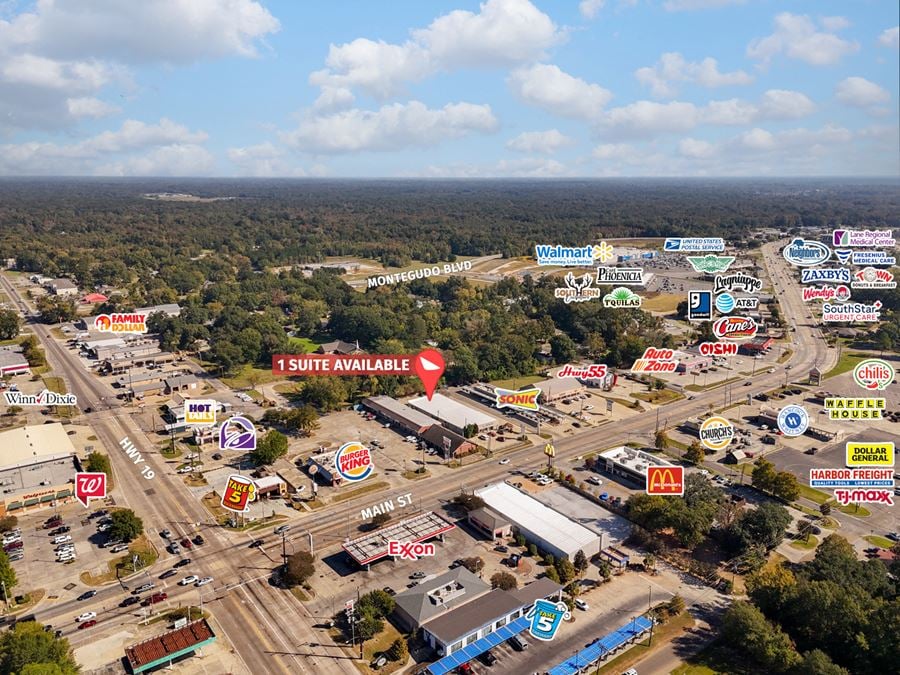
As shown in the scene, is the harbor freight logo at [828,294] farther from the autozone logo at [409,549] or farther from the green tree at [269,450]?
the green tree at [269,450]

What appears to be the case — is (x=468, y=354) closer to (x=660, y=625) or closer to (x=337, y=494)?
(x=337, y=494)

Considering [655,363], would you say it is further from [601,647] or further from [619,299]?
[601,647]

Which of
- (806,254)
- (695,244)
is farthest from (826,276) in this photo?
(695,244)

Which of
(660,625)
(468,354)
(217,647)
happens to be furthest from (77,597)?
(468,354)

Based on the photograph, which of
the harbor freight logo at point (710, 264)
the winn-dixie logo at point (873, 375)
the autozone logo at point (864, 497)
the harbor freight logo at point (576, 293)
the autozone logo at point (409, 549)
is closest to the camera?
the autozone logo at point (409, 549)

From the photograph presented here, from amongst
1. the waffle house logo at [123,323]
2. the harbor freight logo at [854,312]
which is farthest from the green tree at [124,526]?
the harbor freight logo at [854,312]

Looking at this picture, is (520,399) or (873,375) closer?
(520,399)
